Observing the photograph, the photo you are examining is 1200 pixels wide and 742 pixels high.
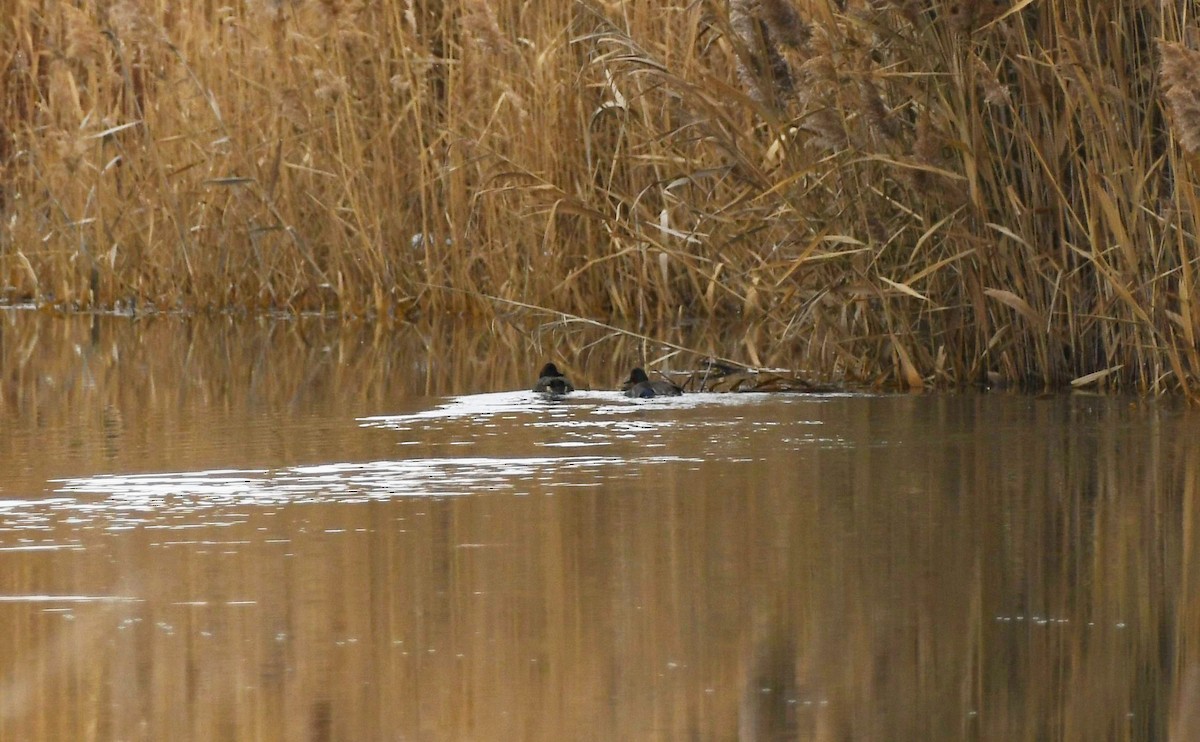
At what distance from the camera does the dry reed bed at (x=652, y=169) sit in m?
4.88

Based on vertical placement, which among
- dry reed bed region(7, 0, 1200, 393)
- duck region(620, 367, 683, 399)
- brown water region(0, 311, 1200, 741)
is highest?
dry reed bed region(7, 0, 1200, 393)

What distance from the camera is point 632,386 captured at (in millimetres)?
5211

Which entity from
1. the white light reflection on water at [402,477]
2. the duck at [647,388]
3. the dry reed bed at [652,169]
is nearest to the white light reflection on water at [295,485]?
the white light reflection on water at [402,477]

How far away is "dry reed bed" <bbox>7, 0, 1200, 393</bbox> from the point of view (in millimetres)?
4879

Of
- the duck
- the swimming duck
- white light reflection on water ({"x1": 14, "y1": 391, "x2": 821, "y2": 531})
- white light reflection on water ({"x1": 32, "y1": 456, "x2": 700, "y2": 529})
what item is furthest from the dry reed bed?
white light reflection on water ({"x1": 32, "y1": 456, "x2": 700, "y2": 529})

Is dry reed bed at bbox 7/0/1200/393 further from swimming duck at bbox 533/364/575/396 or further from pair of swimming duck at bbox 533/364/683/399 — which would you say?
swimming duck at bbox 533/364/575/396

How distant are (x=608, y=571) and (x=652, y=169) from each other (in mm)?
4973

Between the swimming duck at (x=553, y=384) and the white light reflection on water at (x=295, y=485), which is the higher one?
the swimming duck at (x=553, y=384)

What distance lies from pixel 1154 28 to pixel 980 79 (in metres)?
0.40

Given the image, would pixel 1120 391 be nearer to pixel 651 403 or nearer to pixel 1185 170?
pixel 1185 170

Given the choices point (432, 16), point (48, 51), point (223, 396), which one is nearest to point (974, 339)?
point (223, 396)

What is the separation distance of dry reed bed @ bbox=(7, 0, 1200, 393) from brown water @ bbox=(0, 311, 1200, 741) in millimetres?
326

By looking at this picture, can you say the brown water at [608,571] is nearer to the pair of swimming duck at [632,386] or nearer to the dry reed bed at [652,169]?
the pair of swimming duck at [632,386]

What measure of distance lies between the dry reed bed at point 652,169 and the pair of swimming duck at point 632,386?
13.4 inches
